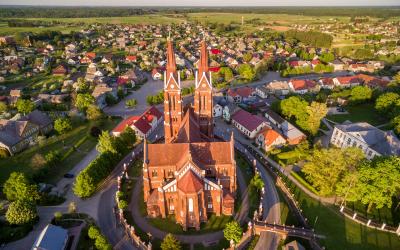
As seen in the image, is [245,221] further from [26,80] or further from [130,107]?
[26,80]

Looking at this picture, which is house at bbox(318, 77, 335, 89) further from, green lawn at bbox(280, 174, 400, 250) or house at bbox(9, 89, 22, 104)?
house at bbox(9, 89, 22, 104)

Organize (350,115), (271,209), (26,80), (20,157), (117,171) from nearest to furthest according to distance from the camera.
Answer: (271,209) < (117,171) < (20,157) < (350,115) < (26,80)

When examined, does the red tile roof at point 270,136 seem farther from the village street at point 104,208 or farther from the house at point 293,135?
the village street at point 104,208

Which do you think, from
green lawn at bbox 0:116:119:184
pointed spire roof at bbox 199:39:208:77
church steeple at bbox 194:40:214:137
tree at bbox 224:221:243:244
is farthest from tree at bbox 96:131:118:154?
tree at bbox 224:221:243:244

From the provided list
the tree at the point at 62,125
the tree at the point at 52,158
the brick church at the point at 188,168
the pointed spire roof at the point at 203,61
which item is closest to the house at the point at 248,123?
the brick church at the point at 188,168

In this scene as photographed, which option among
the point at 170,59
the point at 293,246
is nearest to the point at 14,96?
the point at 170,59

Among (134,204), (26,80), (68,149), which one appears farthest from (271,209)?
(26,80)

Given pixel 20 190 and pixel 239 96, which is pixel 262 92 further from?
pixel 20 190
